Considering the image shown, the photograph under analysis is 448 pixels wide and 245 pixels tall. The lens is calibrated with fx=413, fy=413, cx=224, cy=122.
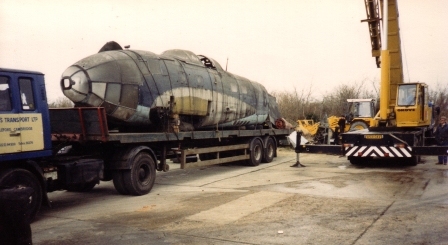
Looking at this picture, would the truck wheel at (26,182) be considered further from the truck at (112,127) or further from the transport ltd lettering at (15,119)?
the transport ltd lettering at (15,119)

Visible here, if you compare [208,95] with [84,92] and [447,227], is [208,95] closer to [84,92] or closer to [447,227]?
[84,92]

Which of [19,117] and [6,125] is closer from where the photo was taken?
[6,125]

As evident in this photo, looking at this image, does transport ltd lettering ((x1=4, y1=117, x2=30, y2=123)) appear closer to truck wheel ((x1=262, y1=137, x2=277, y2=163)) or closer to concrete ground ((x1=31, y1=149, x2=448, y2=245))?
concrete ground ((x1=31, y1=149, x2=448, y2=245))

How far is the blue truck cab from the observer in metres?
7.04

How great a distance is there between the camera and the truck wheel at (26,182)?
6.88 metres

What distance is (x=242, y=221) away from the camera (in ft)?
23.1

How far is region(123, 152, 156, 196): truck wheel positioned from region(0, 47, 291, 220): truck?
24 mm

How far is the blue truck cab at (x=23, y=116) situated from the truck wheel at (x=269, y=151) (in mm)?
10148

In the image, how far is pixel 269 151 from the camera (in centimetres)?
1716

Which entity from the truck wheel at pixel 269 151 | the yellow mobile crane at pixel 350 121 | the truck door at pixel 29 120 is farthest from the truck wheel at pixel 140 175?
the yellow mobile crane at pixel 350 121

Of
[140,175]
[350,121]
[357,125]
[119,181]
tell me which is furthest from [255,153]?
[350,121]

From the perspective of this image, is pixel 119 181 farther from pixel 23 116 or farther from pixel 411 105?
pixel 411 105

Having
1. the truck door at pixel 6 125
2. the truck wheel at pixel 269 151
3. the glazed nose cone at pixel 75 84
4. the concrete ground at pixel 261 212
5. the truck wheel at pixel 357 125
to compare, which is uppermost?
the glazed nose cone at pixel 75 84

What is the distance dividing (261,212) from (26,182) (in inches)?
166
